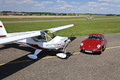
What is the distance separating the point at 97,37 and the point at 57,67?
6.02 m

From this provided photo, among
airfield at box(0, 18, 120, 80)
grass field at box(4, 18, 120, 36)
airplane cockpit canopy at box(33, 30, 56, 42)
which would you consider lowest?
airfield at box(0, 18, 120, 80)

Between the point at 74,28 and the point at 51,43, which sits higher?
the point at 51,43

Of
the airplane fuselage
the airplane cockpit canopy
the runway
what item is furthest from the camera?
the airplane cockpit canopy

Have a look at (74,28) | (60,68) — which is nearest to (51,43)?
(60,68)

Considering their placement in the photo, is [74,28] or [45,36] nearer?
[45,36]

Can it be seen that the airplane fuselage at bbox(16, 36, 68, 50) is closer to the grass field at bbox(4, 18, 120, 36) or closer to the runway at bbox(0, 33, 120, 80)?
the runway at bbox(0, 33, 120, 80)

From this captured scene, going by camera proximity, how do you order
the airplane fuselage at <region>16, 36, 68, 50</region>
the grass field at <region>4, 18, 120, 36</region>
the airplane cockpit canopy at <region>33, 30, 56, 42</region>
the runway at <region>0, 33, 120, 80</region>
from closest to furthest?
the runway at <region>0, 33, 120, 80</region>, the airplane fuselage at <region>16, 36, 68, 50</region>, the airplane cockpit canopy at <region>33, 30, 56, 42</region>, the grass field at <region>4, 18, 120, 36</region>

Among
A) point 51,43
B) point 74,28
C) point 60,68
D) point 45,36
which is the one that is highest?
point 45,36

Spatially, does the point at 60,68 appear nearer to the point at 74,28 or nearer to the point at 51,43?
the point at 51,43

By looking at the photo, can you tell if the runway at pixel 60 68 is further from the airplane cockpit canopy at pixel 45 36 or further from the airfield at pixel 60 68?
the airplane cockpit canopy at pixel 45 36

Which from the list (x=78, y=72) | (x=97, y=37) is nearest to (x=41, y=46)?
(x=78, y=72)

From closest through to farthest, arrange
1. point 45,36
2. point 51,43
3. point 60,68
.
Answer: point 60,68, point 51,43, point 45,36

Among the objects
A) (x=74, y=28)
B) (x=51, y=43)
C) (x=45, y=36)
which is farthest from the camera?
(x=74, y=28)

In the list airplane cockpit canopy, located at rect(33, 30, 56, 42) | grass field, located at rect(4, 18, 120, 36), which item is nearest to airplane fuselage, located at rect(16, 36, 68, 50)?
airplane cockpit canopy, located at rect(33, 30, 56, 42)
